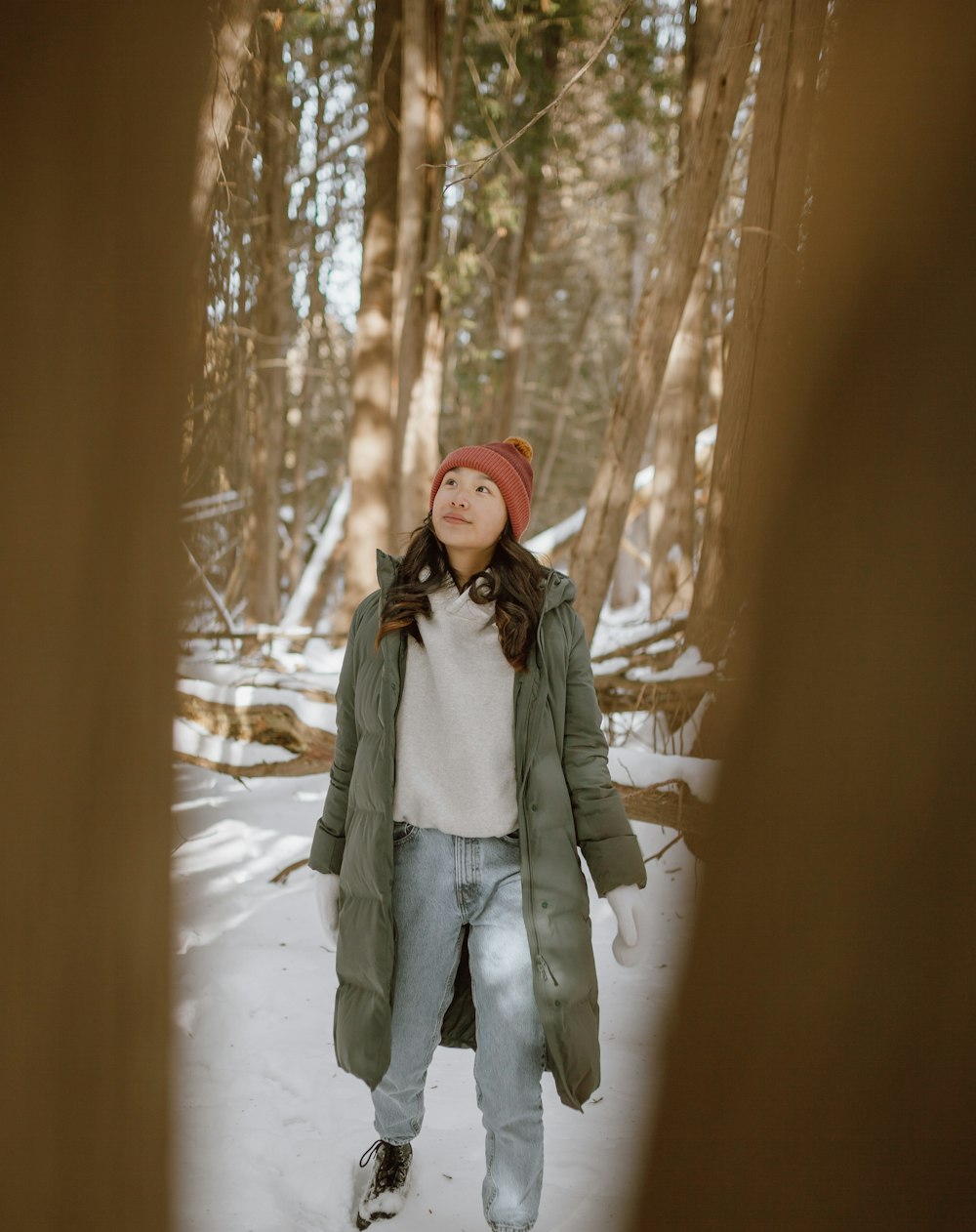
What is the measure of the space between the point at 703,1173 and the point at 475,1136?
2187 mm

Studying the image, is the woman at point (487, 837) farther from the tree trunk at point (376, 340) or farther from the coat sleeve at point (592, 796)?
the tree trunk at point (376, 340)

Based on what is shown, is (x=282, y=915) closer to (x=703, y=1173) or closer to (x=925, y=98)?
(x=703, y=1173)

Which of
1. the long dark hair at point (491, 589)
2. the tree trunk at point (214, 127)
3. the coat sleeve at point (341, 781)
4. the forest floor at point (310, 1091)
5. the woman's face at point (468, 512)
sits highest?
the tree trunk at point (214, 127)

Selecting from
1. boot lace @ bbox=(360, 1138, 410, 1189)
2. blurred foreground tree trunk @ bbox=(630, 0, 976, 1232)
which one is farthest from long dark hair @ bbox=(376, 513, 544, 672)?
blurred foreground tree trunk @ bbox=(630, 0, 976, 1232)

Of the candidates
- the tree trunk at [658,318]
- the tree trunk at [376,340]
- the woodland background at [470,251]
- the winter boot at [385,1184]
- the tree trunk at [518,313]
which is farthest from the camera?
the tree trunk at [518,313]

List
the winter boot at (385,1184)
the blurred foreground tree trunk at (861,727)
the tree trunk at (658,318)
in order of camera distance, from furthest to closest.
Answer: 1. the tree trunk at (658,318)
2. the winter boot at (385,1184)
3. the blurred foreground tree trunk at (861,727)

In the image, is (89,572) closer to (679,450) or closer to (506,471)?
(506,471)

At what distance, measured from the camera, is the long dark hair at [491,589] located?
1768 mm

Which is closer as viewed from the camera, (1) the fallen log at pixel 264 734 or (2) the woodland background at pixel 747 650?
(2) the woodland background at pixel 747 650

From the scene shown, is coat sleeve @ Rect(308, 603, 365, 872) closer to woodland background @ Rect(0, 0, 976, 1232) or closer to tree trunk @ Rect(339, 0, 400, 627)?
woodland background @ Rect(0, 0, 976, 1232)

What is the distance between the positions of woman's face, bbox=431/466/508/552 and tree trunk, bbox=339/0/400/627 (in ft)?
17.9

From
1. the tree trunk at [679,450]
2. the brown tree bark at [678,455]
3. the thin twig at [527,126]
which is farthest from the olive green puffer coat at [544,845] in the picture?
the tree trunk at [679,450]

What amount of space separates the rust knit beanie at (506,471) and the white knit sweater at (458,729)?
0.23 metres

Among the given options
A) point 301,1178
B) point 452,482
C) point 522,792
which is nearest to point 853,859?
point 522,792
